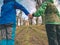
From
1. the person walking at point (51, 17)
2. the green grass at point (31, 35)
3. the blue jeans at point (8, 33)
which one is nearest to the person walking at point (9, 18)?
the blue jeans at point (8, 33)

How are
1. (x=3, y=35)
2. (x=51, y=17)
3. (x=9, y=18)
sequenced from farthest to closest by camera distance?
(x=3, y=35) < (x=9, y=18) < (x=51, y=17)

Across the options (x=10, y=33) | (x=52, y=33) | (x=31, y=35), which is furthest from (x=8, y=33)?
(x=31, y=35)

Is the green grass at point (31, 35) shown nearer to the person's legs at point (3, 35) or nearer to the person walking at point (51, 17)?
the person's legs at point (3, 35)

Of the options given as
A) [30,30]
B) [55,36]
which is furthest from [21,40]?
[55,36]

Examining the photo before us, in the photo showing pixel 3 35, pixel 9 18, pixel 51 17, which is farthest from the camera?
pixel 3 35

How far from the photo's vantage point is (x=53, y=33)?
3.80 m

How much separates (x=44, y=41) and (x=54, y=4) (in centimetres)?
125

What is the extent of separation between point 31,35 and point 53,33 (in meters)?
1.38

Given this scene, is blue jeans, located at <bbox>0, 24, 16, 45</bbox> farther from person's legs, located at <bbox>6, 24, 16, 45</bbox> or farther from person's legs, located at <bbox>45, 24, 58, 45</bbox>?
person's legs, located at <bbox>45, 24, 58, 45</bbox>

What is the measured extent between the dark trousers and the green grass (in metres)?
1.03

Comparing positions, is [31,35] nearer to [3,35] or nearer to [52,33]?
[3,35]

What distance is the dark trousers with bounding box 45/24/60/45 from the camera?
12.4 ft

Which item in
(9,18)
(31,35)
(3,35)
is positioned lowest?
(31,35)

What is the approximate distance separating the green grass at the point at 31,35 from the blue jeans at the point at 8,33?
33.9 inches
